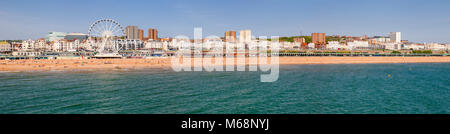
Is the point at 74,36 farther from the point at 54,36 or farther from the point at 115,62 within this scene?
the point at 115,62

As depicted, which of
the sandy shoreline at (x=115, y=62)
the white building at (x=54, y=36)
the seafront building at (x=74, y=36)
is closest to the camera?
the sandy shoreline at (x=115, y=62)

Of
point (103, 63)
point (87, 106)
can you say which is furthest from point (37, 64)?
point (87, 106)

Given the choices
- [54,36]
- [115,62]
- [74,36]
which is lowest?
[115,62]

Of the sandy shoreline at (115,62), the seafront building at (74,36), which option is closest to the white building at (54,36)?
the seafront building at (74,36)

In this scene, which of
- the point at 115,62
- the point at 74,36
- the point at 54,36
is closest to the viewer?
the point at 115,62

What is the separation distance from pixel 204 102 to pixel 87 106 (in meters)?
7.16

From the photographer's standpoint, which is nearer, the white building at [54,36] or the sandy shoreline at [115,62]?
the sandy shoreline at [115,62]

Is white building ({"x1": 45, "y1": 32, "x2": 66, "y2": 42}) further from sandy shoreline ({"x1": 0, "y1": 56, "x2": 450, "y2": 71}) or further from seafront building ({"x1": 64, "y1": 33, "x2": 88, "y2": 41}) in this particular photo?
sandy shoreline ({"x1": 0, "y1": 56, "x2": 450, "y2": 71})

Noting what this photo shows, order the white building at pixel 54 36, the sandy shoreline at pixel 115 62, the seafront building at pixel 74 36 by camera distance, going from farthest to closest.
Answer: the white building at pixel 54 36 → the seafront building at pixel 74 36 → the sandy shoreline at pixel 115 62

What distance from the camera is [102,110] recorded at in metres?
15.4

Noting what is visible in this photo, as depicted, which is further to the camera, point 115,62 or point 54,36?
point 54,36

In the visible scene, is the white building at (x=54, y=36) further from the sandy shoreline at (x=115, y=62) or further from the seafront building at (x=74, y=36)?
the sandy shoreline at (x=115, y=62)

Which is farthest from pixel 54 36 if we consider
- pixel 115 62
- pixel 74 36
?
pixel 115 62
